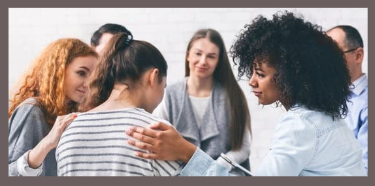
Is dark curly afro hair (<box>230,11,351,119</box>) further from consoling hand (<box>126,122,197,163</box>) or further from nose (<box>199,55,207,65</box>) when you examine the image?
nose (<box>199,55,207,65</box>)

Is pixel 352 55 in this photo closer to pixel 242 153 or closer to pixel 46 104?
pixel 242 153

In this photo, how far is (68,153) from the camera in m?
1.39

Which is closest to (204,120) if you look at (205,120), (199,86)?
(205,120)

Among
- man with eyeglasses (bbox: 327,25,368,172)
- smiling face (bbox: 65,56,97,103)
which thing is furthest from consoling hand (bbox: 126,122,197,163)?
man with eyeglasses (bbox: 327,25,368,172)

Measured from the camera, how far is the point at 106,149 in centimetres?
138

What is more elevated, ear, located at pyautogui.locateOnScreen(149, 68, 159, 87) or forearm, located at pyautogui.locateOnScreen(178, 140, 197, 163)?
ear, located at pyautogui.locateOnScreen(149, 68, 159, 87)

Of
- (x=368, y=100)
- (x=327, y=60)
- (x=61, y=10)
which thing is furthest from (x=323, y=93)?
(x=61, y=10)

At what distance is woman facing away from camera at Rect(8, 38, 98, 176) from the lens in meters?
1.73

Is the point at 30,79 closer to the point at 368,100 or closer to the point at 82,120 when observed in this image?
the point at 82,120

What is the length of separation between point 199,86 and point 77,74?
890 millimetres

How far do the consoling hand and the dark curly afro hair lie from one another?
30 cm

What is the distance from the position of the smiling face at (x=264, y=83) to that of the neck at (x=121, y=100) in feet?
1.04

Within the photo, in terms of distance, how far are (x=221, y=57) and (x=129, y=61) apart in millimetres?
1392

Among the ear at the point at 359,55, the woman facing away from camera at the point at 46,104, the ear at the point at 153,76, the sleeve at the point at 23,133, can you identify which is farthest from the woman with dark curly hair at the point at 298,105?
the ear at the point at 359,55
